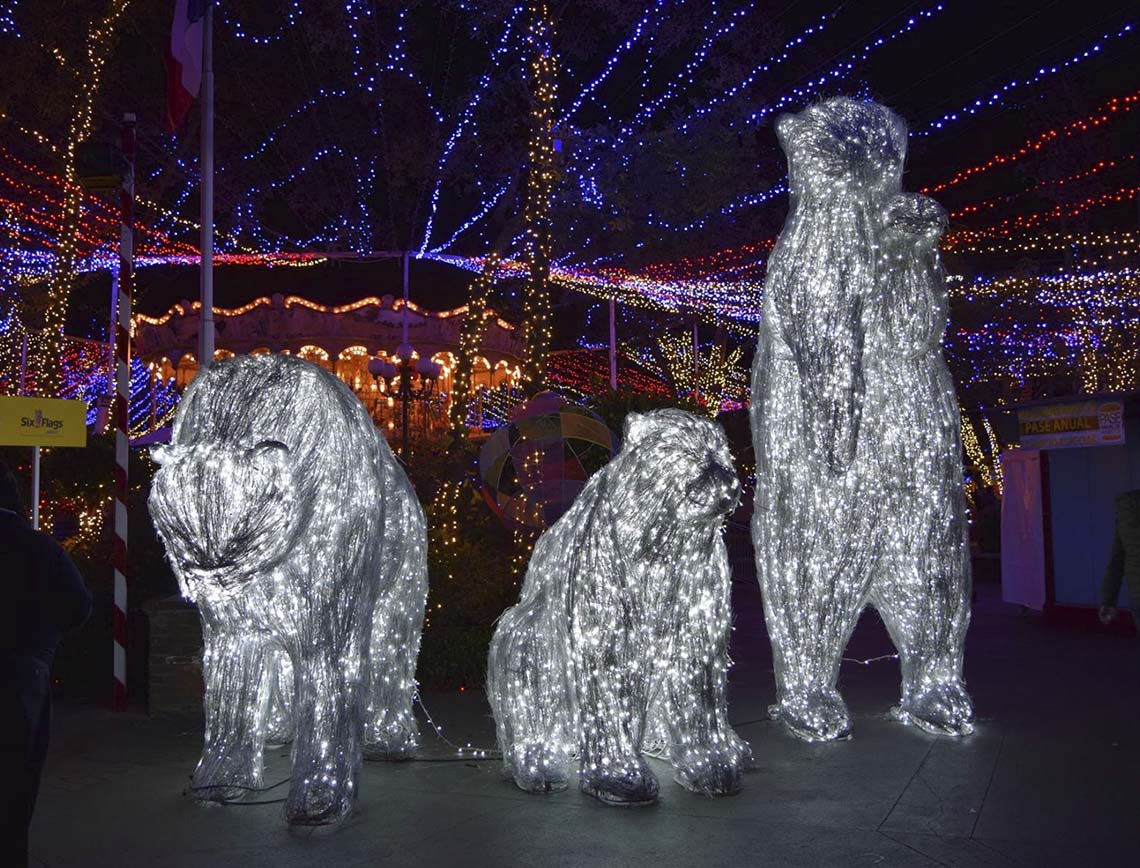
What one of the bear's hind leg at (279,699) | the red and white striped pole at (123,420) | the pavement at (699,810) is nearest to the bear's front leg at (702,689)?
the pavement at (699,810)

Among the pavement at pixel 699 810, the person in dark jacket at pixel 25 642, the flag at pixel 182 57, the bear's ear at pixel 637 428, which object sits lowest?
the pavement at pixel 699 810

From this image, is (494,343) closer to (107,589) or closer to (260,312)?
(260,312)

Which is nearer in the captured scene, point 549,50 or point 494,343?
point 549,50

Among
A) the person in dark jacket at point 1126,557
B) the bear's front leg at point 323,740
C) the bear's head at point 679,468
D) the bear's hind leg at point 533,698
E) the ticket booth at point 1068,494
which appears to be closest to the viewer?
the bear's front leg at point 323,740

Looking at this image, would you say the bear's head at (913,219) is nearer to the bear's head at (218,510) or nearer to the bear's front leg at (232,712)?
the bear's head at (218,510)

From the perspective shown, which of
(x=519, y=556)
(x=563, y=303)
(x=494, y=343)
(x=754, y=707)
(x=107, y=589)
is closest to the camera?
(x=754, y=707)

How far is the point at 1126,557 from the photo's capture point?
18.6 feet

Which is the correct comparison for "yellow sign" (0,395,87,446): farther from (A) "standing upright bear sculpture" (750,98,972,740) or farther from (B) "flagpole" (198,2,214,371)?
(A) "standing upright bear sculpture" (750,98,972,740)

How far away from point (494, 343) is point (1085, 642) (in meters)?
12.1

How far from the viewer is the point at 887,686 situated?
22.1 ft

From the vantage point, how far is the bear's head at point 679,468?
3.98 meters

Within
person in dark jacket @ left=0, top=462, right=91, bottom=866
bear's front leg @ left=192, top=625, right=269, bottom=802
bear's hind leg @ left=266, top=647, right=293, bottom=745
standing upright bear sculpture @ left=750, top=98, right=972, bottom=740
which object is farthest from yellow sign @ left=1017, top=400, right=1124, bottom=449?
person in dark jacket @ left=0, top=462, right=91, bottom=866

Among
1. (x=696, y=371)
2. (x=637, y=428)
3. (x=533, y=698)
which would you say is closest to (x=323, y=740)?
(x=533, y=698)

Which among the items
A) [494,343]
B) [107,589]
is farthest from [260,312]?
[107,589]
